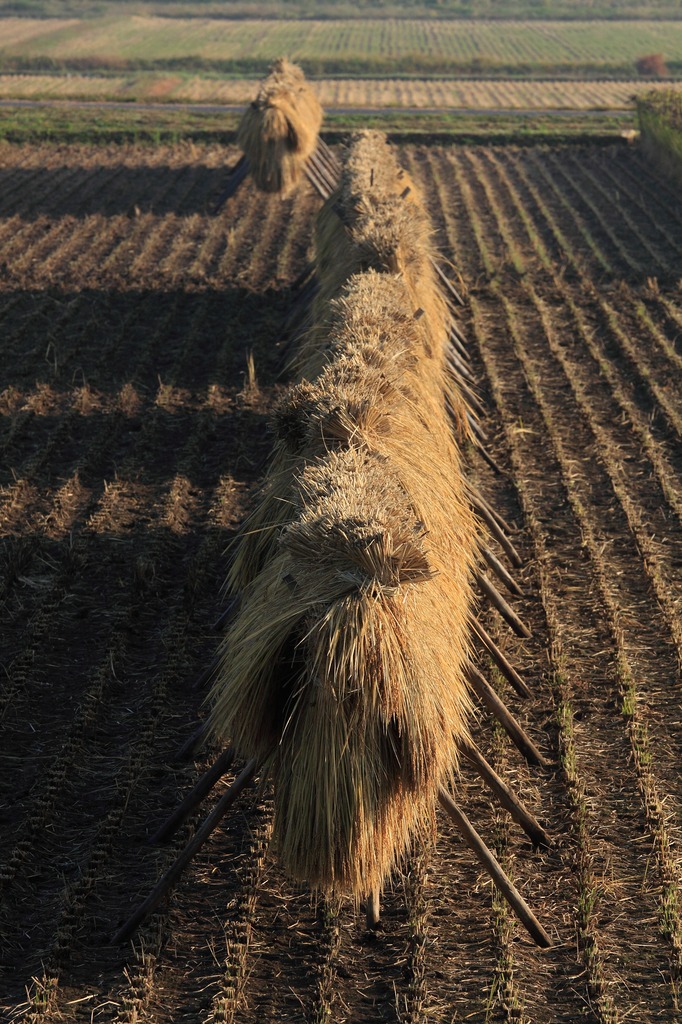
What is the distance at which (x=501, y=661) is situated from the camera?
7.61m

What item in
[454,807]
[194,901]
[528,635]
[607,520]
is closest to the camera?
[454,807]

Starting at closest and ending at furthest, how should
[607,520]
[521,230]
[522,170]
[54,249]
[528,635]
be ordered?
[528,635] < [607,520] < [54,249] < [521,230] < [522,170]

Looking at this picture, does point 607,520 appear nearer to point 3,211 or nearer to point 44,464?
point 44,464

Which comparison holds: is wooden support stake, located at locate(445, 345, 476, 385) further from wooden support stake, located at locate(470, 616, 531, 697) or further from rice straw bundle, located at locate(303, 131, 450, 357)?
wooden support stake, located at locate(470, 616, 531, 697)

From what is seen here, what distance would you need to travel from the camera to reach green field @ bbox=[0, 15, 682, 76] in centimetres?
4812

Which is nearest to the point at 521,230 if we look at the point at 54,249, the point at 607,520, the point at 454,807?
the point at 54,249

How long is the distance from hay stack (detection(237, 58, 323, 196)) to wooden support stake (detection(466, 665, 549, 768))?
49.8 feet

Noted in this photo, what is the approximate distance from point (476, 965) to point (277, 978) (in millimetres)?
1110

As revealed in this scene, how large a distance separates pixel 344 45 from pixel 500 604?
54.0m

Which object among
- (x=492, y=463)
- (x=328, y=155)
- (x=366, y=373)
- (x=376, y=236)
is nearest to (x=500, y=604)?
(x=366, y=373)

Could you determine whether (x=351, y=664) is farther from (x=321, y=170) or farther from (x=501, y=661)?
(x=321, y=170)

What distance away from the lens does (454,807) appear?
19.4ft

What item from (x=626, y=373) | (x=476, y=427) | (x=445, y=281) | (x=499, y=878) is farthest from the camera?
(x=445, y=281)

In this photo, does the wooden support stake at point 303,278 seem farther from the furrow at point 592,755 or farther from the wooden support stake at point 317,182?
the furrow at point 592,755
